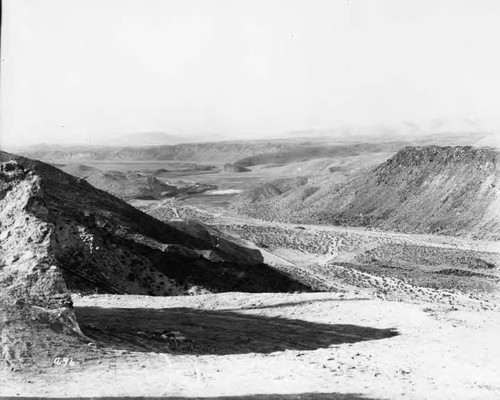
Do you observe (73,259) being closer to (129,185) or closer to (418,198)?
(418,198)

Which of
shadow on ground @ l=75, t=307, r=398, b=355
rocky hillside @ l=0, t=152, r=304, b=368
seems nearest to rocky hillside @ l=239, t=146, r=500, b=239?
rocky hillside @ l=0, t=152, r=304, b=368

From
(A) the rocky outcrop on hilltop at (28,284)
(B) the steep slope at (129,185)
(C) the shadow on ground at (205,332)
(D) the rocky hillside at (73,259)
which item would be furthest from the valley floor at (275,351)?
(B) the steep slope at (129,185)

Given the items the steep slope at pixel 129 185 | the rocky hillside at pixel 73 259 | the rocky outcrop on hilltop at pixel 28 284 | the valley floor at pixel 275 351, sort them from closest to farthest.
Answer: the valley floor at pixel 275 351 → the rocky outcrop on hilltop at pixel 28 284 → the rocky hillside at pixel 73 259 → the steep slope at pixel 129 185

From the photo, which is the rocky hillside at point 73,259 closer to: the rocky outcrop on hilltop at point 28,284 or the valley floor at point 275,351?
the rocky outcrop on hilltop at point 28,284

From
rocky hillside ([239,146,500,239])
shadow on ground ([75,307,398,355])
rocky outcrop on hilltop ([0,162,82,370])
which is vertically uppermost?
rocky outcrop on hilltop ([0,162,82,370])

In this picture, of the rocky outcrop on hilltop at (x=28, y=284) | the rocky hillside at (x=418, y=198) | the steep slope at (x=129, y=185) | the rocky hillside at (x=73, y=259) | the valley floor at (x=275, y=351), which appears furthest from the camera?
the steep slope at (x=129, y=185)

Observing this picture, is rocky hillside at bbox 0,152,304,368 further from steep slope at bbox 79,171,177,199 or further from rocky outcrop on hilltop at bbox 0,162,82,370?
steep slope at bbox 79,171,177,199
